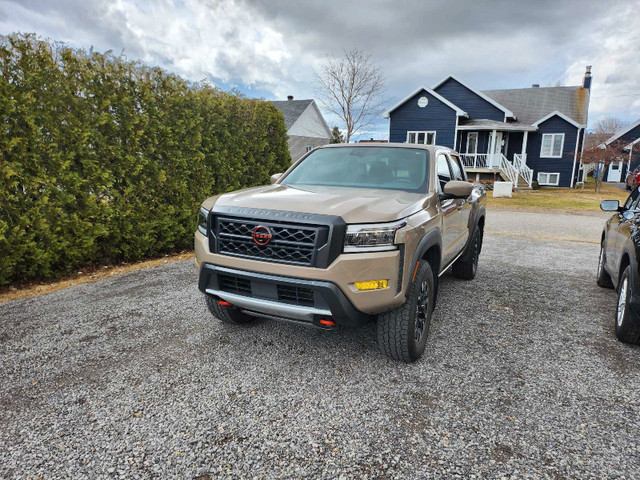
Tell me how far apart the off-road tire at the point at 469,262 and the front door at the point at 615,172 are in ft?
123

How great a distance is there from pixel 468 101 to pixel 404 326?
2718cm

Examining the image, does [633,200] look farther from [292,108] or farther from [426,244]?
[292,108]

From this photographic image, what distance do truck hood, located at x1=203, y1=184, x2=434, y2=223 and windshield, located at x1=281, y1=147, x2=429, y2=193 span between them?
0.25 metres

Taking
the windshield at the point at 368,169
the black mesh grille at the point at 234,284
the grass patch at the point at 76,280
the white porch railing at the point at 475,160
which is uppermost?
the white porch railing at the point at 475,160

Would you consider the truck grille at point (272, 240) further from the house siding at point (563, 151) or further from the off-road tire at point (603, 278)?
the house siding at point (563, 151)

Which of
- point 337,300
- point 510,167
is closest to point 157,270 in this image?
point 337,300

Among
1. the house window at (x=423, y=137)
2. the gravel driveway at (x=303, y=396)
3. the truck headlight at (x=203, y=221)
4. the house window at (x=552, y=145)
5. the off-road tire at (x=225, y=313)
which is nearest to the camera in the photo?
the gravel driveway at (x=303, y=396)

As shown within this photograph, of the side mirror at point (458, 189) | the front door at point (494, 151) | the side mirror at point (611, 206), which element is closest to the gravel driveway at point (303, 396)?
the side mirror at point (611, 206)

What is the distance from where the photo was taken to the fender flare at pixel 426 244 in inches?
112

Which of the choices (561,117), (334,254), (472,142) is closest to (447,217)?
(334,254)

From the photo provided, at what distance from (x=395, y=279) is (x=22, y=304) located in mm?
4299

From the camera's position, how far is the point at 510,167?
2391 cm

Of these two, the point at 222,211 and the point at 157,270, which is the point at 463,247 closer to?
the point at 222,211

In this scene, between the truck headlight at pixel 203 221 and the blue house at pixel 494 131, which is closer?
the truck headlight at pixel 203 221
